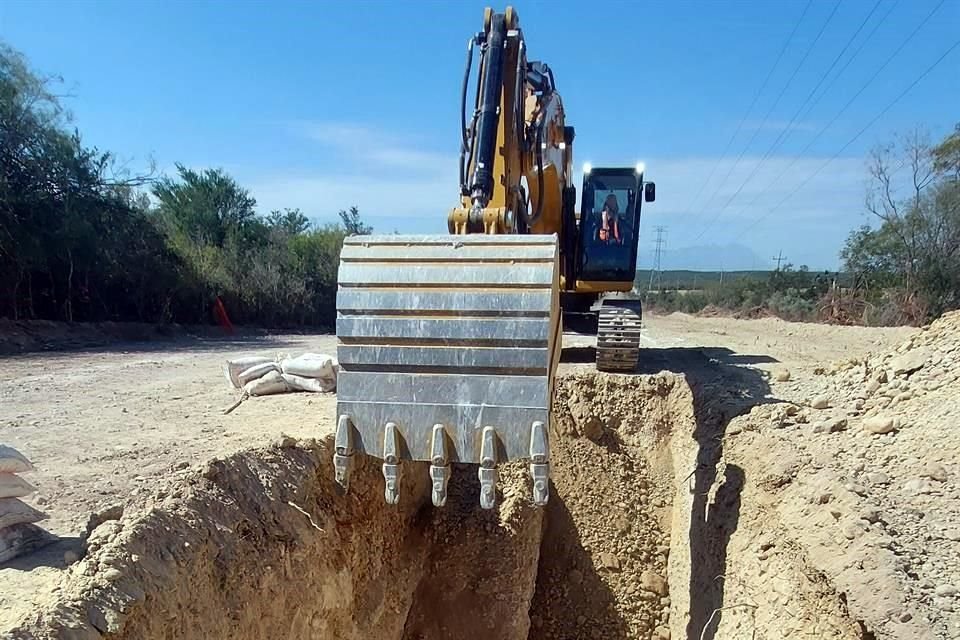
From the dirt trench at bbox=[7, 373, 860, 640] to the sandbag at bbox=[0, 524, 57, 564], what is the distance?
41 centimetres

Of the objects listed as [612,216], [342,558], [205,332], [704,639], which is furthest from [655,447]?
[205,332]

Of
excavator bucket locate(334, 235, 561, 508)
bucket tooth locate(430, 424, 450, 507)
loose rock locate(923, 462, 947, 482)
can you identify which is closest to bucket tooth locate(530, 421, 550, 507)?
excavator bucket locate(334, 235, 561, 508)

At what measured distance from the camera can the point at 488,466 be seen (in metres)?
3.54

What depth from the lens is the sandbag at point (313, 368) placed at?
773 cm

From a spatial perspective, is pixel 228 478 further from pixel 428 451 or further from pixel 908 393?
pixel 908 393

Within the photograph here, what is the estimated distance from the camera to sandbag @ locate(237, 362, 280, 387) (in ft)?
26.1

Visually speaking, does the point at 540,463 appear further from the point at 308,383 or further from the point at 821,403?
the point at 308,383

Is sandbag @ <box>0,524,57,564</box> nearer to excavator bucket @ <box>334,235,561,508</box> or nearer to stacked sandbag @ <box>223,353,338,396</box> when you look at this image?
excavator bucket @ <box>334,235,561,508</box>

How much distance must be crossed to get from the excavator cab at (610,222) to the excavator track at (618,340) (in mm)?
663

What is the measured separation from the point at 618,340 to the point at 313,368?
12.6ft

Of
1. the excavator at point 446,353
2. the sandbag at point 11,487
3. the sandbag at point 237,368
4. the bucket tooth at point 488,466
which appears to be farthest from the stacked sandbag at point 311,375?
the bucket tooth at point 488,466

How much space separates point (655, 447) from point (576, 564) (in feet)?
5.50

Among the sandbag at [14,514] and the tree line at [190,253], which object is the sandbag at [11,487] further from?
the tree line at [190,253]

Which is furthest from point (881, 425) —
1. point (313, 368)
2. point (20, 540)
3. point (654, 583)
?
point (20, 540)
